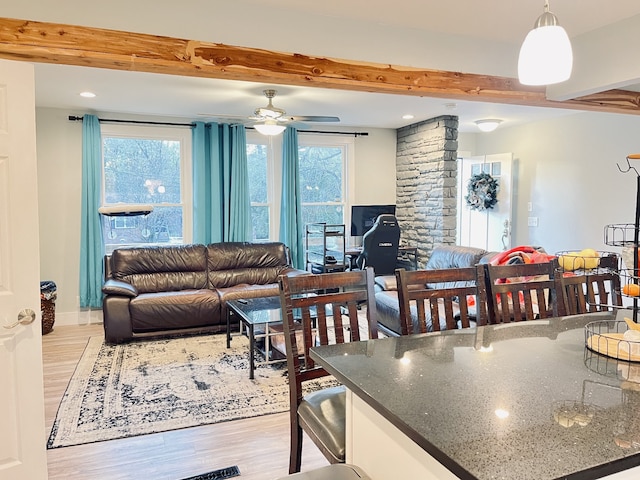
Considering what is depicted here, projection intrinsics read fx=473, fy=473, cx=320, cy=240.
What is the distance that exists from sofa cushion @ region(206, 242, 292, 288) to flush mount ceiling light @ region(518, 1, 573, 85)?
4417 mm

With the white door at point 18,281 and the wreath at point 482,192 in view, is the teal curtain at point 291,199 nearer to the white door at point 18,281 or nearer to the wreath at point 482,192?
the wreath at point 482,192

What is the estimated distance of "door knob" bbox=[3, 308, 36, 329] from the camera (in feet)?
6.93

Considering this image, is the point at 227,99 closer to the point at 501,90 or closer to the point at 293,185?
the point at 293,185

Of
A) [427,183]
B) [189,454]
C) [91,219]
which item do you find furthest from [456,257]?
[91,219]

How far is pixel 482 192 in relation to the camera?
23.2ft

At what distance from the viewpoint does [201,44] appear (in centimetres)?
267

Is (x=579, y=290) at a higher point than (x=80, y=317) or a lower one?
higher

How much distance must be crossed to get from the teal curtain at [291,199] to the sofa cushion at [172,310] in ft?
5.55

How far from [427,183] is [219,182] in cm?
277

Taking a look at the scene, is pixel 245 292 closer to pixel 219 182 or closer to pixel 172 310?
pixel 172 310

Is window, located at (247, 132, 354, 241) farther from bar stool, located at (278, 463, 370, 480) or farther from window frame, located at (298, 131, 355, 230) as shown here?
bar stool, located at (278, 463, 370, 480)

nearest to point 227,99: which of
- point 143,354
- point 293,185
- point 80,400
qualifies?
point 293,185

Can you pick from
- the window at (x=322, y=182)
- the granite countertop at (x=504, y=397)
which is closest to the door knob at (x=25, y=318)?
the granite countertop at (x=504, y=397)

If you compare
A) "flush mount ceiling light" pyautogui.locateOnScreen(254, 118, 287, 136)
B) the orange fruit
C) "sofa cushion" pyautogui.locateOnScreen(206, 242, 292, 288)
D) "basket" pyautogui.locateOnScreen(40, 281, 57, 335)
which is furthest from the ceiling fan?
the orange fruit
